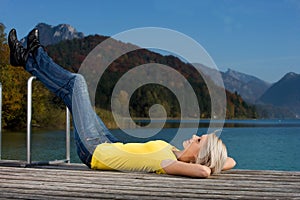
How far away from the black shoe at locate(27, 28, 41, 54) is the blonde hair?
6.10 ft

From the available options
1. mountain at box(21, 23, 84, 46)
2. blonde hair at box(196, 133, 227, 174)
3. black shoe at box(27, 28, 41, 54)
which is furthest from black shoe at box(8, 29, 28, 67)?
mountain at box(21, 23, 84, 46)

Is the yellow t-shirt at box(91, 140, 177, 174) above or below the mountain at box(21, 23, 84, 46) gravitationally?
below

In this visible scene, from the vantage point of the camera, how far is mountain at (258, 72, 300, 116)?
111 metres

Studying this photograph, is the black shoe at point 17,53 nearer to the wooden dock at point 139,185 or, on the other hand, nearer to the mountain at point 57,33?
the wooden dock at point 139,185

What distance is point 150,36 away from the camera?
13.0ft

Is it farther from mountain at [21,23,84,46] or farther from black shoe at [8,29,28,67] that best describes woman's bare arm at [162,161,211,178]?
mountain at [21,23,84,46]

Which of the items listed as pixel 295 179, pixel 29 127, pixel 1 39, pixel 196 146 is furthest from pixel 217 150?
pixel 1 39

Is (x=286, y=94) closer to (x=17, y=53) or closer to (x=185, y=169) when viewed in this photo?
(x=17, y=53)

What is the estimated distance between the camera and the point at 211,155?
3002 mm

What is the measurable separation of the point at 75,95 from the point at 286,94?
420ft

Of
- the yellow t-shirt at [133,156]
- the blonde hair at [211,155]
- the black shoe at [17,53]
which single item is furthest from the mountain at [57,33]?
the blonde hair at [211,155]

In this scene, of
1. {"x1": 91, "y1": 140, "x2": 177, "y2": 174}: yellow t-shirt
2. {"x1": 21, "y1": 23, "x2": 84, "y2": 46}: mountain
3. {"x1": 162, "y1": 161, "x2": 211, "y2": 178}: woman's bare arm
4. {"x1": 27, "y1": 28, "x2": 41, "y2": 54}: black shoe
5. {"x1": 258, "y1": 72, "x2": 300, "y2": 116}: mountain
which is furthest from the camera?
{"x1": 21, "y1": 23, "x2": 84, "y2": 46}: mountain

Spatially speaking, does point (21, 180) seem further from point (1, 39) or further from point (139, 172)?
point (1, 39)

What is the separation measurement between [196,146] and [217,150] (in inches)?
6.3
